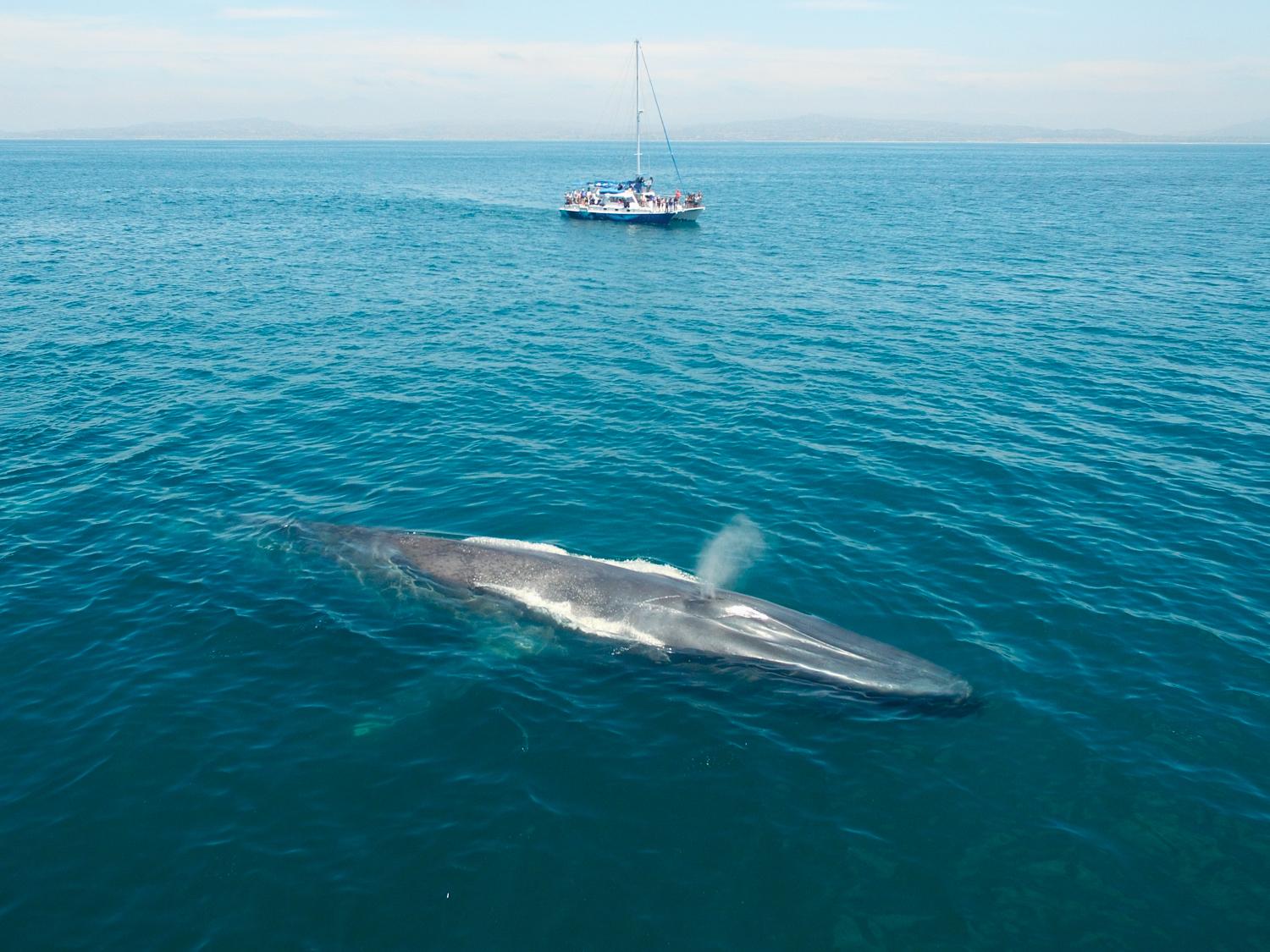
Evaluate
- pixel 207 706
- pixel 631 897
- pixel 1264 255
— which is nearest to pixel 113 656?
pixel 207 706

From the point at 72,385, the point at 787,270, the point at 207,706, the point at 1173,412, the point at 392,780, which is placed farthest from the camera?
the point at 787,270

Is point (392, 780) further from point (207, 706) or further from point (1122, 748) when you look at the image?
point (1122, 748)

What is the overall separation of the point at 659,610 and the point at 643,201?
4424 inches

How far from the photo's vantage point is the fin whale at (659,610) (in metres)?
21.9

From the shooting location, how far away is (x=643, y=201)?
125 m

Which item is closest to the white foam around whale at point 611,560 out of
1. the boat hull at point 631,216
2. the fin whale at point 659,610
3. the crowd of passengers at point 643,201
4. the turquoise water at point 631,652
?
the fin whale at point 659,610

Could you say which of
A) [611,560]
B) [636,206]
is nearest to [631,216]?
[636,206]

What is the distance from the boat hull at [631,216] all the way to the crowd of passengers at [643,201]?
1097mm

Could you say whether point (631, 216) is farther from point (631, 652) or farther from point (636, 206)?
point (631, 652)

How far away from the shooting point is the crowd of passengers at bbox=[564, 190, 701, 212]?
12138cm

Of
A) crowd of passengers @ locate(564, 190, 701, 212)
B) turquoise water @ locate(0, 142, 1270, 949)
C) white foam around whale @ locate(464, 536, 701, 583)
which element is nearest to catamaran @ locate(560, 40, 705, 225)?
crowd of passengers @ locate(564, 190, 701, 212)

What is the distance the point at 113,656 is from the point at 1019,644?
27.8m

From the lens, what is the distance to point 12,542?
29469 millimetres

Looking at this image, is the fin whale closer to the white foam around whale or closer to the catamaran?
the white foam around whale
